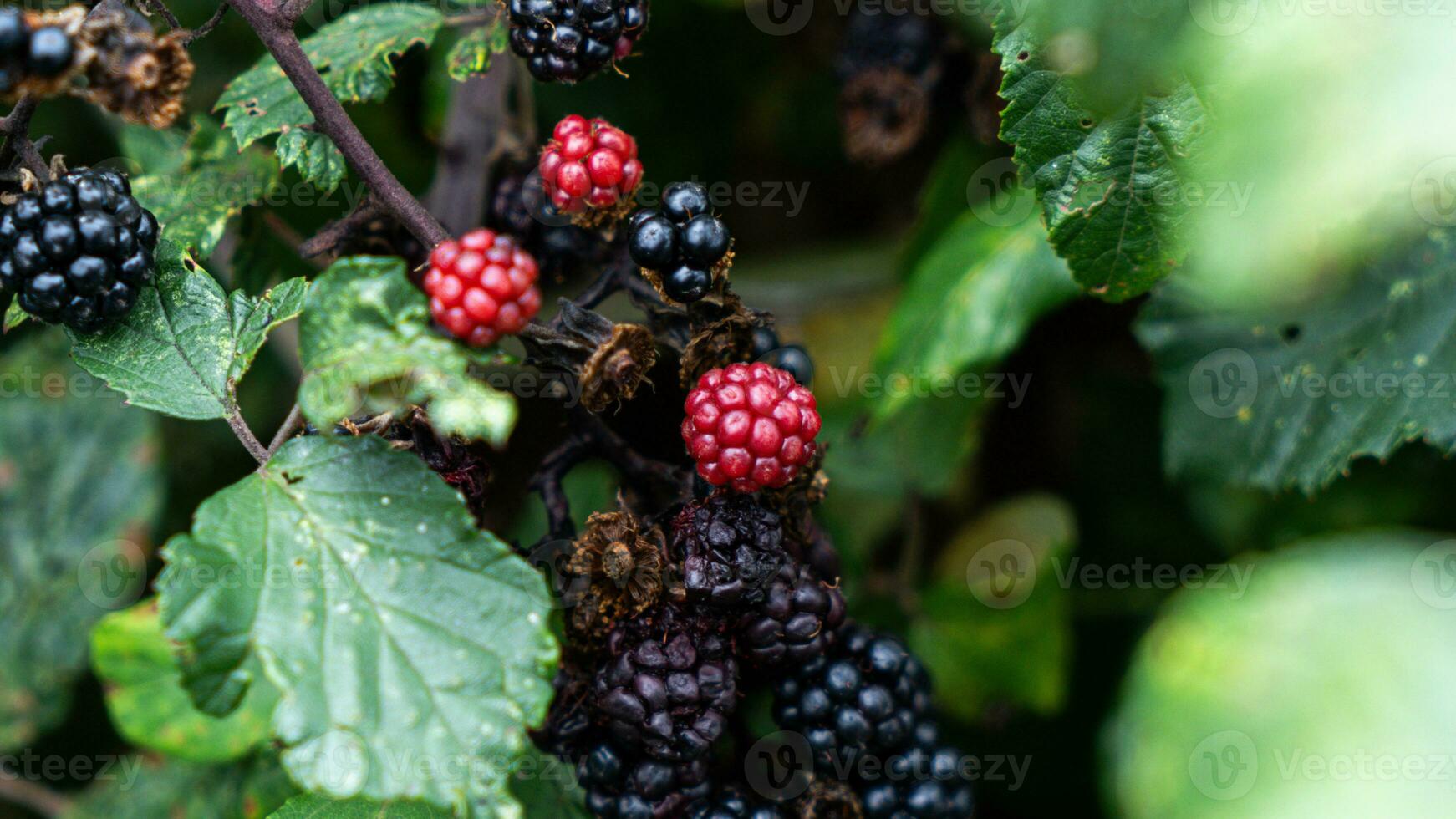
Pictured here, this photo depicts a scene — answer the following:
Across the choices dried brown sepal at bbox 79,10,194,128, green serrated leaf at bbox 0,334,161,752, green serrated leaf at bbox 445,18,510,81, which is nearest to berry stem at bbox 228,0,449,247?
dried brown sepal at bbox 79,10,194,128

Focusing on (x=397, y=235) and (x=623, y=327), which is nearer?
(x=623, y=327)

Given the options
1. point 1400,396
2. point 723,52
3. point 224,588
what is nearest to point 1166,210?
point 1400,396

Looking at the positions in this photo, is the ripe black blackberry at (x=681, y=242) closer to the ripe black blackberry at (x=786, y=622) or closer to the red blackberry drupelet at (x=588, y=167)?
the red blackberry drupelet at (x=588, y=167)

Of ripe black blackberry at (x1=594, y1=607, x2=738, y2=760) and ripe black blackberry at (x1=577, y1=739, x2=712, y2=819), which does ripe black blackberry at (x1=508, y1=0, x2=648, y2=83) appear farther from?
ripe black blackberry at (x1=577, y1=739, x2=712, y2=819)

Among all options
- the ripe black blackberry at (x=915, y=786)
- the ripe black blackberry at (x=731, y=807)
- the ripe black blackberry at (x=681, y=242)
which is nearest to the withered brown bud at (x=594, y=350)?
the ripe black blackberry at (x=681, y=242)

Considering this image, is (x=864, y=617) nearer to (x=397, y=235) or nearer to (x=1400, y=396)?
(x=1400, y=396)

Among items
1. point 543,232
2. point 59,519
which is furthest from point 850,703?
point 59,519
